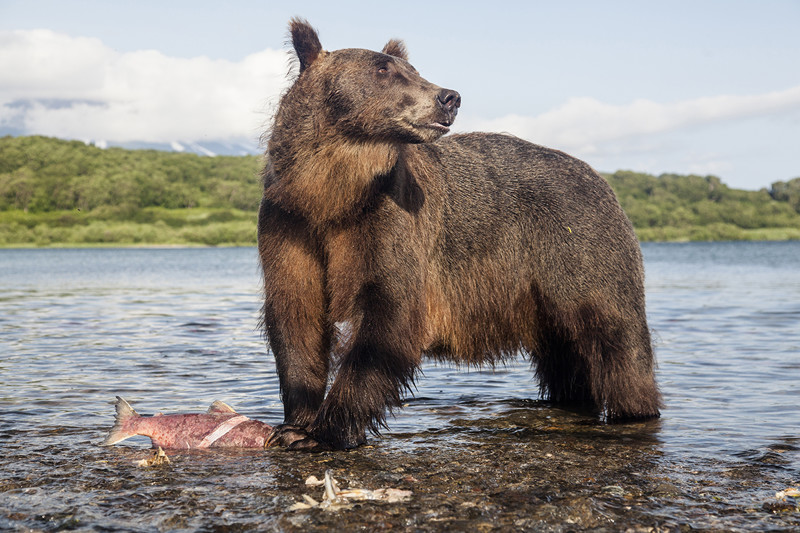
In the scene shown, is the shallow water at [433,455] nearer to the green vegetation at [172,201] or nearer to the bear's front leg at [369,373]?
the bear's front leg at [369,373]

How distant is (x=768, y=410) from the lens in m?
6.41

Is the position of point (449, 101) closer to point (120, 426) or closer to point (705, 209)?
point (120, 426)

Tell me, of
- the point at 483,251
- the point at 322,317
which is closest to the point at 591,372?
the point at 483,251

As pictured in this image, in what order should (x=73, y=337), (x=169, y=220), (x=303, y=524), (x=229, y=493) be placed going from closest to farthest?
(x=303, y=524) < (x=229, y=493) < (x=73, y=337) < (x=169, y=220)

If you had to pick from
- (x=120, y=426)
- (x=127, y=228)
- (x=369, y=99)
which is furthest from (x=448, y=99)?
(x=127, y=228)

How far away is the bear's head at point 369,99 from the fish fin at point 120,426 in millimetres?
2136

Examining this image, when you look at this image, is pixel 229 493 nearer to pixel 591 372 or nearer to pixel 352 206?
pixel 352 206

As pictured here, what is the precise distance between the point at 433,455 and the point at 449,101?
2.24 m

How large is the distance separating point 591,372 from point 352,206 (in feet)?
8.14

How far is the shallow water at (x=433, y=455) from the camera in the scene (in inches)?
139

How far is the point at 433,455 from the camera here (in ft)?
15.6

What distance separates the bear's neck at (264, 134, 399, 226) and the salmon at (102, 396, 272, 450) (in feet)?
4.73

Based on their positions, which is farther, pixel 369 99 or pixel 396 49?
pixel 396 49

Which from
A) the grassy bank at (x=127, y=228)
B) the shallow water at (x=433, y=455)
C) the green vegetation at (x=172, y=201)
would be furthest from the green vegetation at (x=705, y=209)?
the shallow water at (x=433, y=455)
